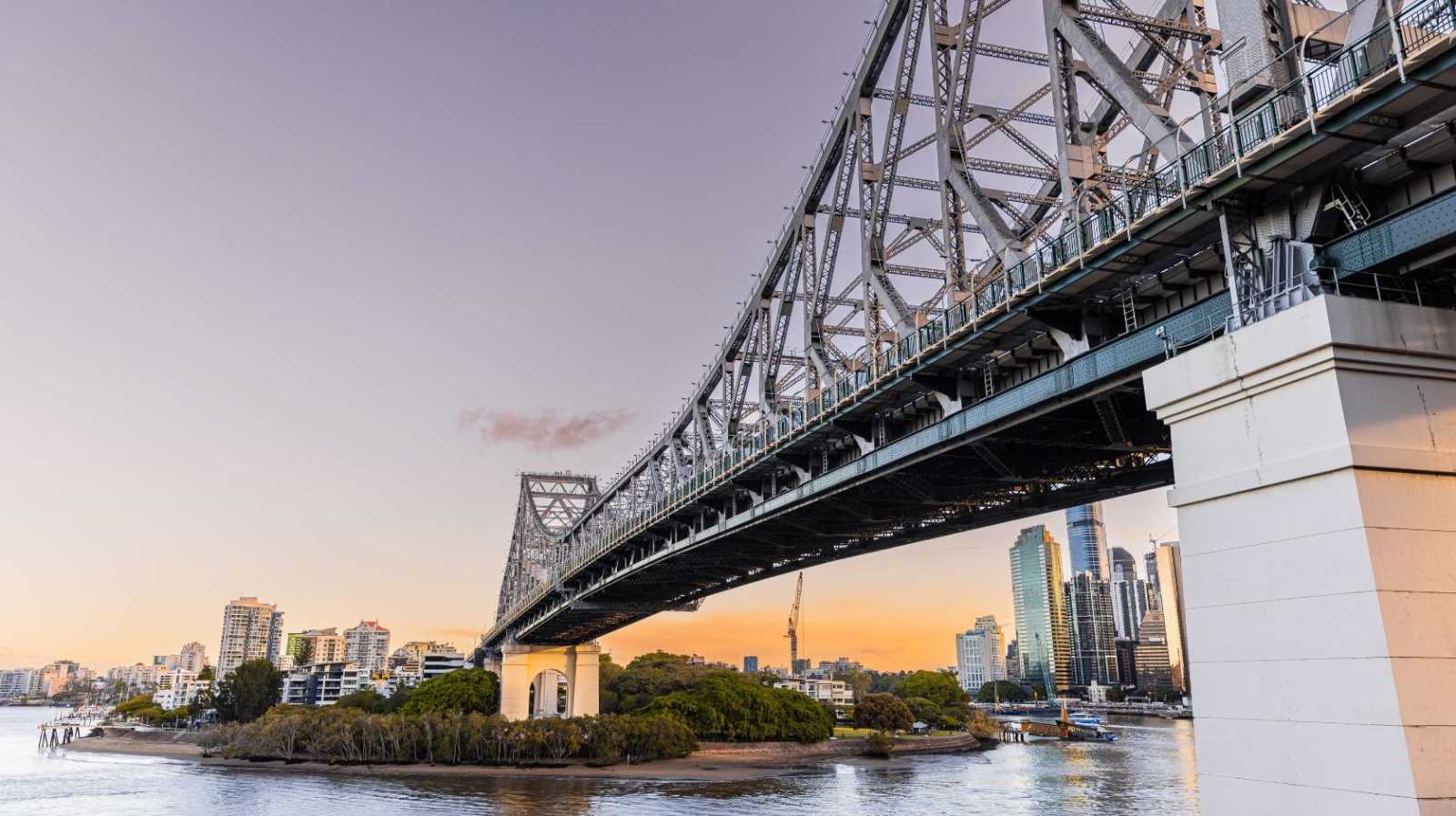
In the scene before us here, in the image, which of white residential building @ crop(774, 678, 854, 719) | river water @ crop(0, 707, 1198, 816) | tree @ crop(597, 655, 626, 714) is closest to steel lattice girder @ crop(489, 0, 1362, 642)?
river water @ crop(0, 707, 1198, 816)

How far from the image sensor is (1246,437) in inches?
522

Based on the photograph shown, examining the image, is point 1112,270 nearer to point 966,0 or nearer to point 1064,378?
point 1064,378

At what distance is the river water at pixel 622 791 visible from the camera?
52000 millimetres

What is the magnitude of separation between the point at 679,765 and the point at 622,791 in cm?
1601

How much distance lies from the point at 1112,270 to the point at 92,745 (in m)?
124

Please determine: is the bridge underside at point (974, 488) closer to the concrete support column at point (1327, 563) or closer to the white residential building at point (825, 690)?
the concrete support column at point (1327, 563)

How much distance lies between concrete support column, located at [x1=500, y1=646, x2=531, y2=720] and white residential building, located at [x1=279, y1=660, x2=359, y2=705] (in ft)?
286

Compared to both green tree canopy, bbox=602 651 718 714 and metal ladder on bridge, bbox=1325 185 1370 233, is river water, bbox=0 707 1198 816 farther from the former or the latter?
metal ladder on bridge, bbox=1325 185 1370 233

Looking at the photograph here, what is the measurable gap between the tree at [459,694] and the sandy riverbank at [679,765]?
55.8 ft

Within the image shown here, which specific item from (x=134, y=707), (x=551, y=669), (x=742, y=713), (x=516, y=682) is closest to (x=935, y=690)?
(x=742, y=713)

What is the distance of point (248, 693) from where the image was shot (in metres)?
115

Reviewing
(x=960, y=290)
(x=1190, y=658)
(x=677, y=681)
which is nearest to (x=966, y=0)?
(x=960, y=290)

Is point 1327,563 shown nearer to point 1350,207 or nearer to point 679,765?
point 1350,207

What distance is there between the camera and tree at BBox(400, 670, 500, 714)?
93250 millimetres
